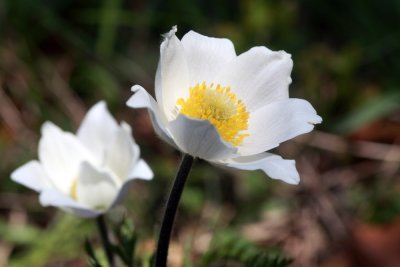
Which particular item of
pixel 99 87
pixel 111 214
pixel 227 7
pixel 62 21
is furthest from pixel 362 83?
pixel 111 214

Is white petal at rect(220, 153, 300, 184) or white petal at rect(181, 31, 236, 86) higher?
white petal at rect(181, 31, 236, 86)

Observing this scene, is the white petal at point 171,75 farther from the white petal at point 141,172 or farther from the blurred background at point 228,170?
the blurred background at point 228,170

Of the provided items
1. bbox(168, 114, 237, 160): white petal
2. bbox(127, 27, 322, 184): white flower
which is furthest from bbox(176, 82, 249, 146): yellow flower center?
bbox(168, 114, 237, 160): white petal

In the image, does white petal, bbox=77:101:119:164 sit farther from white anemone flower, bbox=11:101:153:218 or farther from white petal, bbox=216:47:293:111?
white petal, bbox=216:47:293:111

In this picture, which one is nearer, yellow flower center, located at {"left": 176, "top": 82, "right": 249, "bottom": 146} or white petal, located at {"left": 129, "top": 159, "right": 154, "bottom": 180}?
yellow flower center, located at {"left": 176, "top": 82, "right": 249, "bottom": 146}

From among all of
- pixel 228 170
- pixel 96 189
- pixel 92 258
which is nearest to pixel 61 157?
pixel 96 189

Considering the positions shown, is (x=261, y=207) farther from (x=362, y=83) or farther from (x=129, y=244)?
(x=129, y=244)

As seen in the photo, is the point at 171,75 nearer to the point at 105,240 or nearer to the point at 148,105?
the point at 148,105

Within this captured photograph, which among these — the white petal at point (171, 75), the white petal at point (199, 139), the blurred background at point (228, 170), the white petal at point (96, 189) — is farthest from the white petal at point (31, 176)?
the blurred background at point (228, 170)
